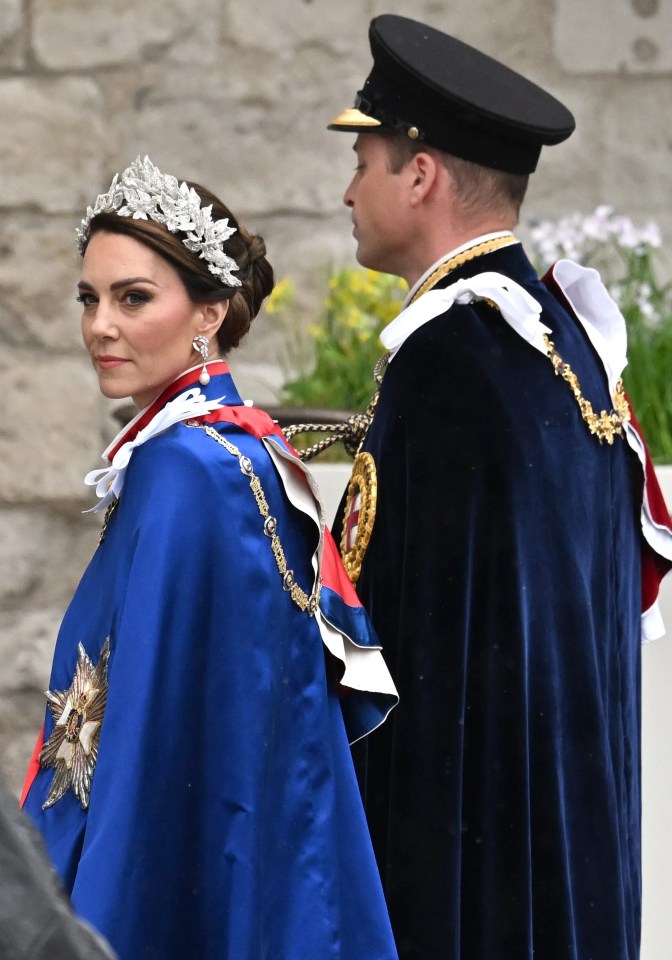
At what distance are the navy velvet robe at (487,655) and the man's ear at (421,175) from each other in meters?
0.24

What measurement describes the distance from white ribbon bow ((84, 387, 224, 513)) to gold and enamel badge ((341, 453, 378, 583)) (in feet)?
0.92

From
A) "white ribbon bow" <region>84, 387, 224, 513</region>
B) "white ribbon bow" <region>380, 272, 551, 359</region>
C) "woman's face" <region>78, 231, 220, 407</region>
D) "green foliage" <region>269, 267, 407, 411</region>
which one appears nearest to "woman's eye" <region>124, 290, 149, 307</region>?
"woman's face" <region>78, 231, 220, 407</region>

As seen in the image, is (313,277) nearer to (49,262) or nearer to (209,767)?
(49,262)

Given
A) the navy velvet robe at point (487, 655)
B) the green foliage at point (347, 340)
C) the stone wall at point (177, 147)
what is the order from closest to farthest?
the navy velvet robe at point (487, 655), the green foliage at point (347, 340), the stone wall at point (177, 147)

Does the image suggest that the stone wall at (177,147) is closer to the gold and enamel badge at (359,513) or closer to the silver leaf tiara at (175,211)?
the gold and enamel badge at (359,513)

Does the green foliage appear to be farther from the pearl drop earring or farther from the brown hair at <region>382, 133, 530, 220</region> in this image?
the pearl drop earring

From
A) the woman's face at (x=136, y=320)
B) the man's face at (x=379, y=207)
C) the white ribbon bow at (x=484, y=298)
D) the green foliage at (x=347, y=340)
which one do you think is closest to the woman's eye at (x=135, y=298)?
the woman's face at (x=136, y=320)

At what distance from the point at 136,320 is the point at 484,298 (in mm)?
496

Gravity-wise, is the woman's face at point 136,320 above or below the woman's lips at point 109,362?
above

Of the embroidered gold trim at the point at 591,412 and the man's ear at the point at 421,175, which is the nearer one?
the embroidered gold trim at the point at 591,412

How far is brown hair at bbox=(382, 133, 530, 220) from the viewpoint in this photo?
87.2 inches

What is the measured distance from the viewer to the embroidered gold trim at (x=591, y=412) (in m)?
2.07

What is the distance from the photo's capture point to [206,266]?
1892mm

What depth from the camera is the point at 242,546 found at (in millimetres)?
1748
